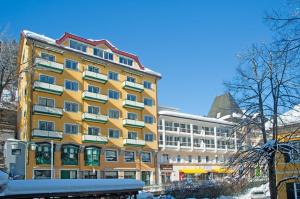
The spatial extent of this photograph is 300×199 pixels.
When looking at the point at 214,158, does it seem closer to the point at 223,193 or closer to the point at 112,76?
the point at 112,76

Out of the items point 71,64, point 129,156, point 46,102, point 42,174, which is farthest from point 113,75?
point 42,174

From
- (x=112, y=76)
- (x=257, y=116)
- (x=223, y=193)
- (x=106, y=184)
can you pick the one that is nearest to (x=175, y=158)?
(x=112, y=76)

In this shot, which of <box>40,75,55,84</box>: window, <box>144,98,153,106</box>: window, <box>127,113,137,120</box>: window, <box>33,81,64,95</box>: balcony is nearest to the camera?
<box>33,81,64,95</box>: balcony

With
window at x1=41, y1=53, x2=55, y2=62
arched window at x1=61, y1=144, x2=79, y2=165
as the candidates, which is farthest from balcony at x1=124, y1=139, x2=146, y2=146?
window at x1=41, y1=53, x2=55, y2=62

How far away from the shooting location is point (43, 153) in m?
47.1

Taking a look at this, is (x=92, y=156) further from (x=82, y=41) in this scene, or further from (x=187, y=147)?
(x=187, y=147)

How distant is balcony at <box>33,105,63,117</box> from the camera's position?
4753 centimetres

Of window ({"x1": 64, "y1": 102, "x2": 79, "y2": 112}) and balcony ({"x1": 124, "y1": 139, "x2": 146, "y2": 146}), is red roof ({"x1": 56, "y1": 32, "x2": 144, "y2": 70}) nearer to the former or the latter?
window ({"x1": 64, "y1": 102, "x2": 79, "y2": 112})

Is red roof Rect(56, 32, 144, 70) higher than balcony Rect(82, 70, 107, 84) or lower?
higher

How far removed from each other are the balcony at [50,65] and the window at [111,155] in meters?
13.6

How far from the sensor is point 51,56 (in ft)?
→ 167

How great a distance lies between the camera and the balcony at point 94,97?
175ft

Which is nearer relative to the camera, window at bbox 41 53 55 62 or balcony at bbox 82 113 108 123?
window at bbox 41 53 55 62

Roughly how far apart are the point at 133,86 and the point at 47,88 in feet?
50.9
